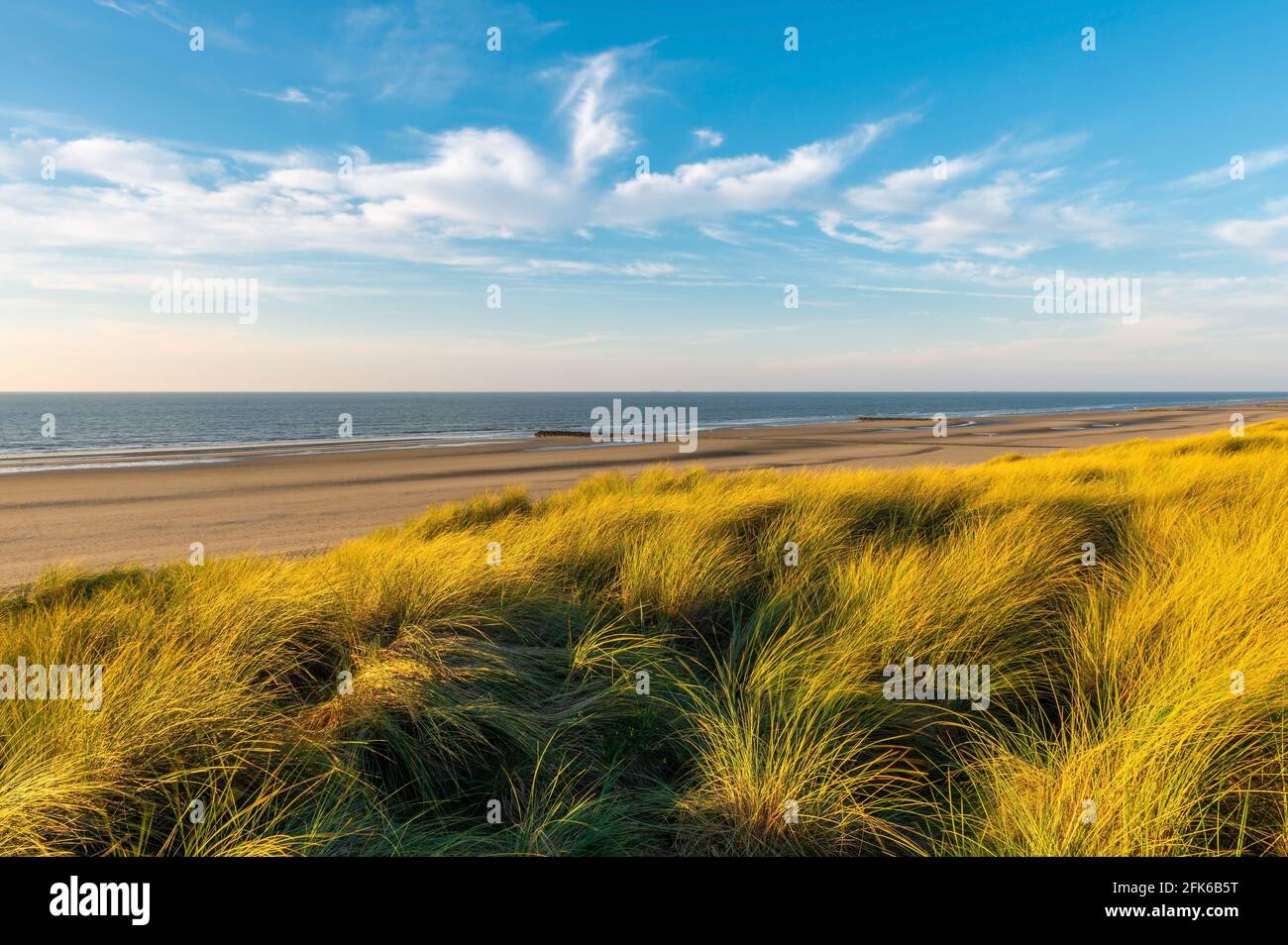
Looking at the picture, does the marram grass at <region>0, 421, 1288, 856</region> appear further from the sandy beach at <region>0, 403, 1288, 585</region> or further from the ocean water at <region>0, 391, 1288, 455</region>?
the ocean water at <region>0, 391, 1288, 455</region>

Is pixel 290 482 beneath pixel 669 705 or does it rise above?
above

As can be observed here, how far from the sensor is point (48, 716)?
2.96 meters

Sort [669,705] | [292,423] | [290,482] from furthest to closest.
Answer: [292,423] < [290,482] < [669,705]

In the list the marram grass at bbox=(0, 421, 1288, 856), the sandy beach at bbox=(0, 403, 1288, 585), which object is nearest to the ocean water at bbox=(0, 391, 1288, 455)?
the sandy beach at bbox=(0, 403, 1288, 585)

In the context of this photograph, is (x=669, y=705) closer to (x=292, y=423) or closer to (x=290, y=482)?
(x=290, y=482)

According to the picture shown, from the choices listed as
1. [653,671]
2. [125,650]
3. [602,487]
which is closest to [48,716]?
[125,650]

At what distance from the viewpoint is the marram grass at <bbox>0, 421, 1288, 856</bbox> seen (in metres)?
2.58

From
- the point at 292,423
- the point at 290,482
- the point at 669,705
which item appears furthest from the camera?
the point at 292,423

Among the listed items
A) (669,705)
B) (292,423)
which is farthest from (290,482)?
(292,423)

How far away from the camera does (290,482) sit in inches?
715

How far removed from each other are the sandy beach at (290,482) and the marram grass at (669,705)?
490 cm

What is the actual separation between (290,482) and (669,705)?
1791 centimetres
